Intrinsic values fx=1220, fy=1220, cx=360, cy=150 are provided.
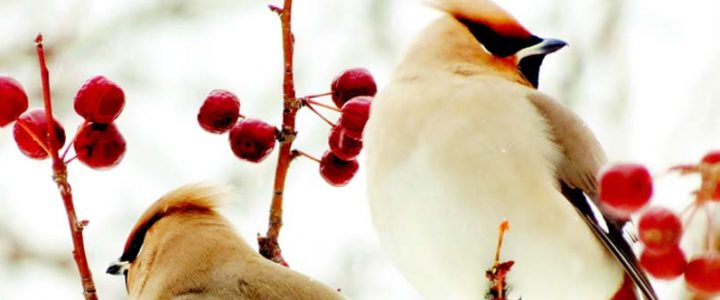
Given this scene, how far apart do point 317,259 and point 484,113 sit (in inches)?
137

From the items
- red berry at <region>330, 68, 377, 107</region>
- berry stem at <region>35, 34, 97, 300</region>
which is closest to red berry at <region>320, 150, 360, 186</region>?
red berry at <region>330, 68, 377, 107</region>

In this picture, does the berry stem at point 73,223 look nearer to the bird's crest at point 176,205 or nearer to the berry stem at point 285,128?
the berry stem at point 285,128

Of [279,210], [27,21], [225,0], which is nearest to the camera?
[279,210]

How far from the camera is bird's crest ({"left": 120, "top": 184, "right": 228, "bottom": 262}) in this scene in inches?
115

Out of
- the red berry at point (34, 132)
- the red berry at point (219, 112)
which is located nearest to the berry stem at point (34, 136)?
the red berry at point (34, 132)

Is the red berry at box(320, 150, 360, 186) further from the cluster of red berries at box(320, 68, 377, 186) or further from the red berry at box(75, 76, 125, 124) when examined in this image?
the red berry at box(75, 76, 125, 124)

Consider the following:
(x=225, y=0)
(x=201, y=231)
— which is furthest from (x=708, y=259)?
(x=225, y=0)

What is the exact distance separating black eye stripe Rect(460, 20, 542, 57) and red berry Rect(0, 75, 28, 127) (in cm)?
117

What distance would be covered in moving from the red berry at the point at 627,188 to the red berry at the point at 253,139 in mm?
632

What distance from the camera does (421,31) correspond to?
120 inches

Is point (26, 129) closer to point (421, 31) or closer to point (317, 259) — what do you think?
point (421, 31)

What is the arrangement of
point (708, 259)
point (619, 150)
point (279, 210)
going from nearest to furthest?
point (708, 259) < point (279, 210) < point (619, 150)

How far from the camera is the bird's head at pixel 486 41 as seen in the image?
2859mm

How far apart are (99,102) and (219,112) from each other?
277 mm
